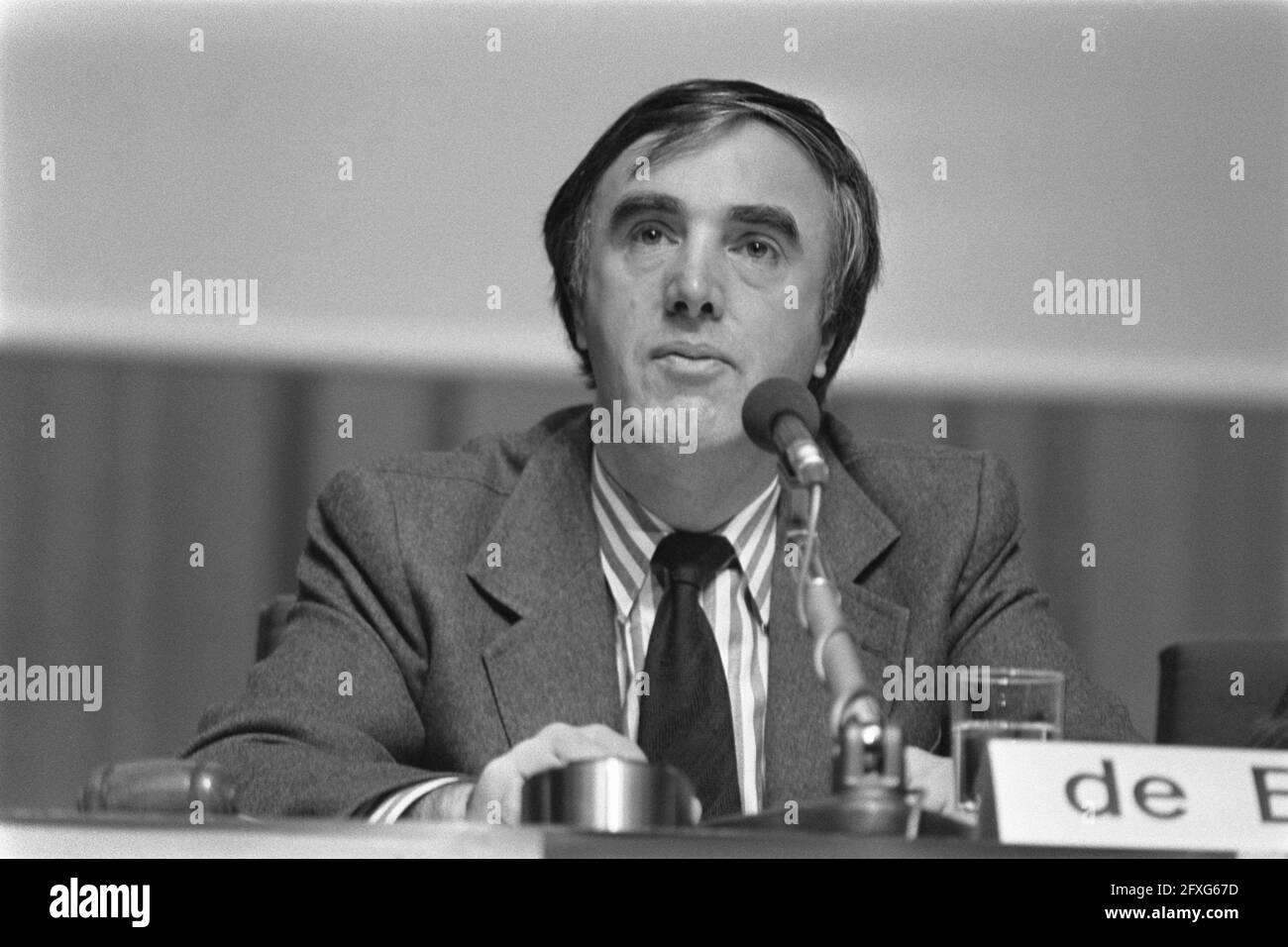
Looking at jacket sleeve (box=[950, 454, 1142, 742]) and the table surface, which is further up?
jacket sleeve (box=[950, 454, 1142, 742])

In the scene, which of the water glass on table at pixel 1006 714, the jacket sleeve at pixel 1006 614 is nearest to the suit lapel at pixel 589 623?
the jacket sleeve at pixel 1006 614

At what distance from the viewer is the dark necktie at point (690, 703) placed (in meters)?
2.15

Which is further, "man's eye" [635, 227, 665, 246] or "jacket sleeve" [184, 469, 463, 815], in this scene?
"man's eye" [635, 227, 665, 246]

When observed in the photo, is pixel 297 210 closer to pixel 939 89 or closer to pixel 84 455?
pixel 84 455

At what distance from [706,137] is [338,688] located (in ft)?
2.99

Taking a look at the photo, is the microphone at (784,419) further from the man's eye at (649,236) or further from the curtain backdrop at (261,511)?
the curtain backdrop at (261,511)

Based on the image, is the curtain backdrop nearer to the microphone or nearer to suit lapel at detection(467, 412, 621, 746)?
suit lapel at detection(467, 412, 621, 746)

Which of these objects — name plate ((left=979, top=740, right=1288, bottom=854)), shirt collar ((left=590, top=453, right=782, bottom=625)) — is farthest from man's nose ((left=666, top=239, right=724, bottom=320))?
name plate ((left=979, top=740, right=1288, bottom=854))

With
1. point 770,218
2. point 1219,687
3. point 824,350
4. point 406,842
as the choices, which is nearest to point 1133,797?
point 406,842

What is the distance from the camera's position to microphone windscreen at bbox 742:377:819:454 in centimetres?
169

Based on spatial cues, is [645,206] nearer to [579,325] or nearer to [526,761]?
[579,325]

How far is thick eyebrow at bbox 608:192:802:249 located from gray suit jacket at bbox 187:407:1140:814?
1.08ft

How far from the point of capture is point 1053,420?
3.85 metres
